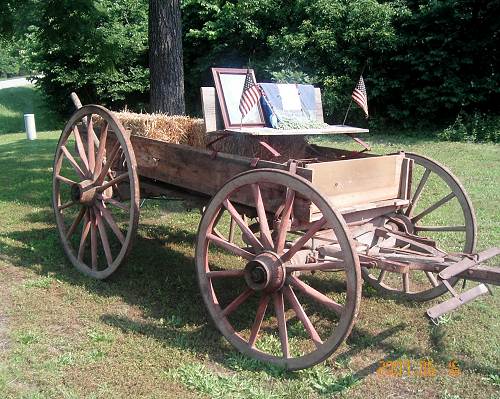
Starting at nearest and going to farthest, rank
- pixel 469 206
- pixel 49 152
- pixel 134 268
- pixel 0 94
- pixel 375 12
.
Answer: pixel 469 206, pixel 134 268, pixel 49 152, pixel 375 12, pixel 0 94

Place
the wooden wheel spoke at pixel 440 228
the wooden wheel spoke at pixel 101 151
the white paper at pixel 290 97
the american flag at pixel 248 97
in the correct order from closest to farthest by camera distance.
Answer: the american flag at pixel 248 97
the wooden wheel spoke at pixel 440 228
the white paper at pixel 290 97
the wooden wheel spoke at pixel 101 151

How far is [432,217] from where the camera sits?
262 inches

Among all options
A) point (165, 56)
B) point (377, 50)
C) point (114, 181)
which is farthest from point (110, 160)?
point (377, 50)

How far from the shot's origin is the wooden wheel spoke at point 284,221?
3.31m

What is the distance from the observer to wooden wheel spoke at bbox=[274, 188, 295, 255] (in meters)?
3.31

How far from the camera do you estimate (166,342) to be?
147 inches

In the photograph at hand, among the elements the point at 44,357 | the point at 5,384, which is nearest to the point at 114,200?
the point at 44,357

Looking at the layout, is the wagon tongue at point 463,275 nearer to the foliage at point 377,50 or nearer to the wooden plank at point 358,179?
the wooden plank at point 358,179

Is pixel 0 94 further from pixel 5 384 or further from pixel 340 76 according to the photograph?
pixel 5 384

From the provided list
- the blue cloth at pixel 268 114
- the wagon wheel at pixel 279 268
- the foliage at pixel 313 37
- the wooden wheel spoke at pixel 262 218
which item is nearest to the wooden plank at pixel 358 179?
the wagon wheel at pixel 279 268

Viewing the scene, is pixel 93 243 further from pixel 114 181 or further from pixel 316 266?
pixel 316 266

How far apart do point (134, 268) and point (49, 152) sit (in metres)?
8.44
